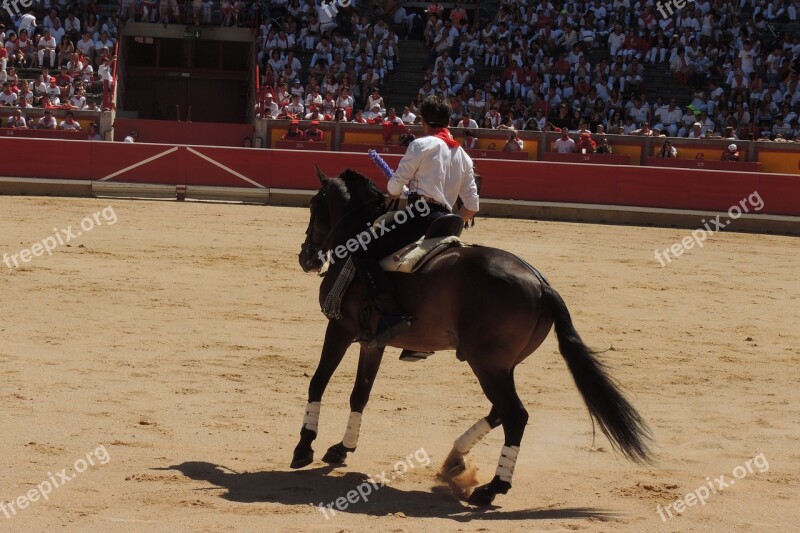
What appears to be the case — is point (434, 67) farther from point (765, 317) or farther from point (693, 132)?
point (765, 317)

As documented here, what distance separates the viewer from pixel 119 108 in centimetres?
3095

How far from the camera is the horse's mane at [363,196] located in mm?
7113

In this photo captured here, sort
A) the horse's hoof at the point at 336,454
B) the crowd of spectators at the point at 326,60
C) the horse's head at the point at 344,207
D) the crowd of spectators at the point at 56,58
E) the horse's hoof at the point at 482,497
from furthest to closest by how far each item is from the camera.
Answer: the crowd of spectators at the point at 326,60, the crowd of spectators at the point at 56,58, the horse's head at the point at 344,207, the horse's hoof at the point at 336,454, the horse's hoof at the point at 482,497

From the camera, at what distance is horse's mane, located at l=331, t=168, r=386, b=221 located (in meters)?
7.11

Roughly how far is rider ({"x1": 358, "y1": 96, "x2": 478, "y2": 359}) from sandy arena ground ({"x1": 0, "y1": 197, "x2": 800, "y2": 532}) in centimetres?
115

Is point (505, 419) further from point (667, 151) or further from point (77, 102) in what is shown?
point (77, 102)

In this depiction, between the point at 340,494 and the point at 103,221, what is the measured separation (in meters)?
12.5

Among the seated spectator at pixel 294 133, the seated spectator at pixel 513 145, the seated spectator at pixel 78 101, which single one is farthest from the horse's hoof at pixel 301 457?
the seated spectator at pixel 78 101

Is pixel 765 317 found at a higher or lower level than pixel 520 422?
lower

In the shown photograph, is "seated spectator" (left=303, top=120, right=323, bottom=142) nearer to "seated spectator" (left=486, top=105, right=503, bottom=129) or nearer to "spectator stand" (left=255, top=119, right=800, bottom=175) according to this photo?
"spectator stand" (left=255, top=119, right=800, bottom=175)

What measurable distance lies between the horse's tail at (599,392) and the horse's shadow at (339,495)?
481mm

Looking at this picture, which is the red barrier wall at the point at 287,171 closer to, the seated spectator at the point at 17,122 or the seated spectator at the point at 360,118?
the seated spectator at the point at 17,122

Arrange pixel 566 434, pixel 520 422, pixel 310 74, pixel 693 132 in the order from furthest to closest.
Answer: pixel 310 74 → pixel 693 132 → pixel 566 434 → pixel 520 422

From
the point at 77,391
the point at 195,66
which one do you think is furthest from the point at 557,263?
the point at 195,66
